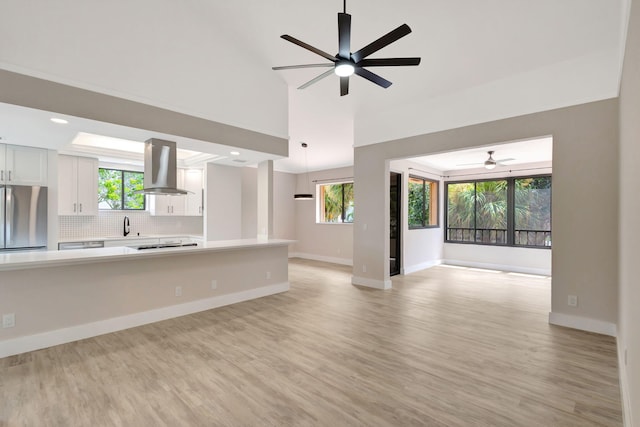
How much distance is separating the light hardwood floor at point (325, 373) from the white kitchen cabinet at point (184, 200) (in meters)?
3.44

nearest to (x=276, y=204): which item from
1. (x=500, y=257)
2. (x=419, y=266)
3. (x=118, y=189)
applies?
(x=118, y=189)

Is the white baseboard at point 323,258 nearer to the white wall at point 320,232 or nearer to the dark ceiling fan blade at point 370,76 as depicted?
the white wall at point 320,232

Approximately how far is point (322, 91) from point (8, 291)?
185 inches

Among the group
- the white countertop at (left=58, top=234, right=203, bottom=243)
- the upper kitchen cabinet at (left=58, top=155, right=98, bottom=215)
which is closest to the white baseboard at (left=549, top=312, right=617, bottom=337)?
the white countertop at (left=58, top=234, right=203, bottom=243)

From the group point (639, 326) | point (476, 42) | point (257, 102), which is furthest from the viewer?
point (257, 102)

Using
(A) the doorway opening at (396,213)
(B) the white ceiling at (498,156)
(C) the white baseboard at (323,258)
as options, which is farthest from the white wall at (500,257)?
(C) the white baseboard at (323,258)

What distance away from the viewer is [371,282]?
18.3ft

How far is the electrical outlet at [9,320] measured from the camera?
9.16 feet

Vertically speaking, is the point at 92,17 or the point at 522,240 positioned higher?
the point at 92,17

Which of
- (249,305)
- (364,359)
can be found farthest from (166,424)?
(249,305)

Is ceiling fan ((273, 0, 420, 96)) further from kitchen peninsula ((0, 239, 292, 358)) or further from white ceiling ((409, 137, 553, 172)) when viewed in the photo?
white ceiling ((409, 137, 553, 172))

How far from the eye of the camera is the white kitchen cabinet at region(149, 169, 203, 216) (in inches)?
256

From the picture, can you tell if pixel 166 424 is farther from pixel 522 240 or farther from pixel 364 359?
pixel 522 240

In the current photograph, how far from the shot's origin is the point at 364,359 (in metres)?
2.74
